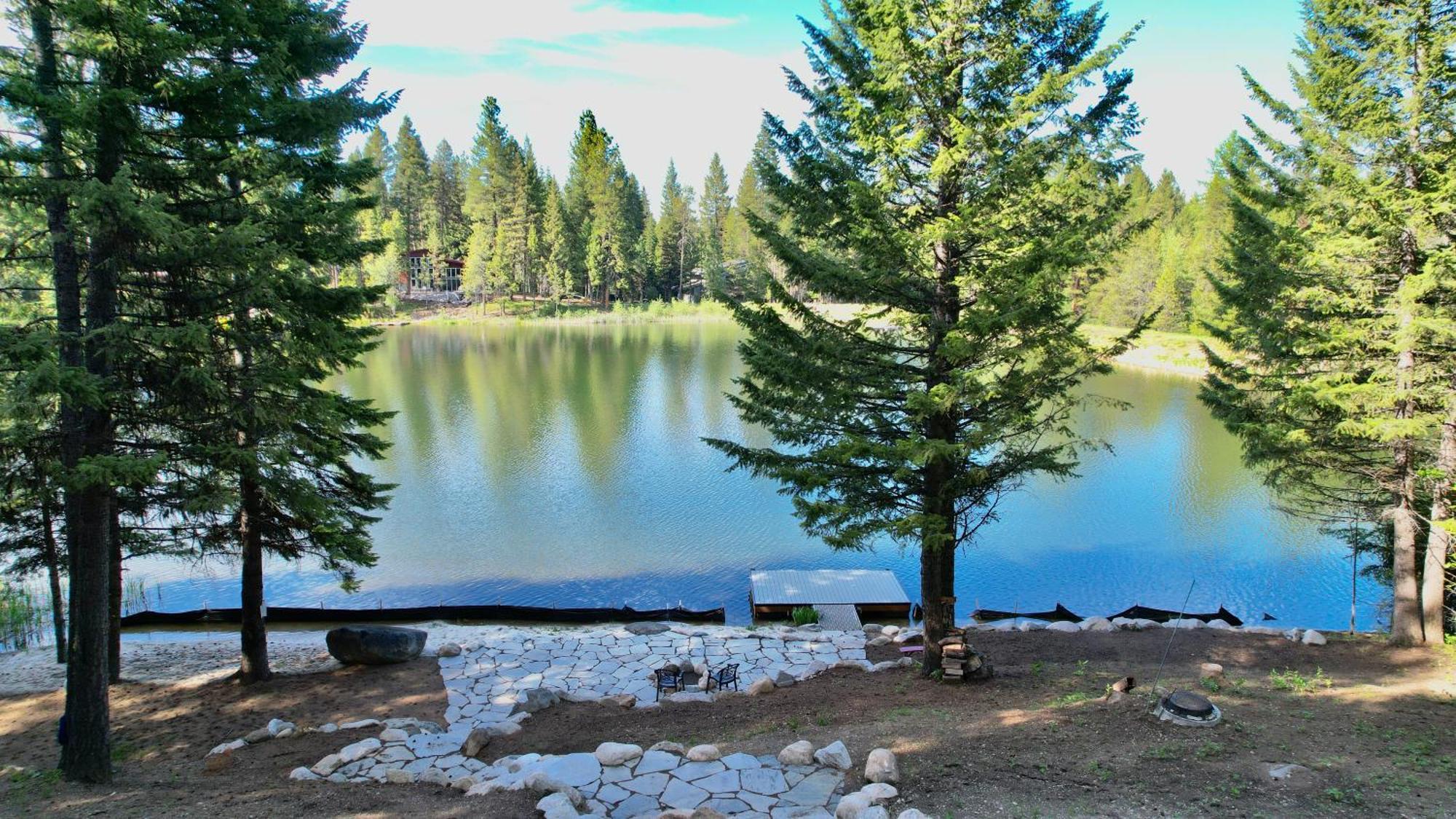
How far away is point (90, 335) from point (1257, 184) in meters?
15.0

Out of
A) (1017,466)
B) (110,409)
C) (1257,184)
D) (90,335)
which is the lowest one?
(1017,466)

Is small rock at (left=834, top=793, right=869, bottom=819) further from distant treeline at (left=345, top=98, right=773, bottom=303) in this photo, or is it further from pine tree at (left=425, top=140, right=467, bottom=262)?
pine tree at (left=425, top=140, right=467, bottom=262)

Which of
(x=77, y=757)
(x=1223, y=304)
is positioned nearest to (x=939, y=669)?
(x=1223, y=304)

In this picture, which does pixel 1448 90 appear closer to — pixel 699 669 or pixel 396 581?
pixel 699 669

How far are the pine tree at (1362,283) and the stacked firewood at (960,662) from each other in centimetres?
566

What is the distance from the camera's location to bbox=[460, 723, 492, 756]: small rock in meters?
7.82

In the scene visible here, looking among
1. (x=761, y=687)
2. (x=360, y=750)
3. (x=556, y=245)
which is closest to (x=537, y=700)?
(x=360, y=750)

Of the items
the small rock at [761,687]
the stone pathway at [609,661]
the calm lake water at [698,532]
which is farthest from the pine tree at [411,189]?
the small rock at [761,687]

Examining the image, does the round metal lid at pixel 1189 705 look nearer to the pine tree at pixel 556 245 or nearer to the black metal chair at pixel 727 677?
the black metal chair at pixel 727 677

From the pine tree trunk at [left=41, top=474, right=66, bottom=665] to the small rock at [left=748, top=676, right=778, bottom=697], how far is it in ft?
25.5

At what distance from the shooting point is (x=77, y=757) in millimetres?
7199

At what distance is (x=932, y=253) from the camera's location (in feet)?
29.1

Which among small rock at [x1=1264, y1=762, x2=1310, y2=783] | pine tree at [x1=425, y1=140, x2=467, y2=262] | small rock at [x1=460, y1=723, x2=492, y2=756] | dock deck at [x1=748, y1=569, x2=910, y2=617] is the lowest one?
dock deck at [x1=748, y1=569, x2=910, y2=617]

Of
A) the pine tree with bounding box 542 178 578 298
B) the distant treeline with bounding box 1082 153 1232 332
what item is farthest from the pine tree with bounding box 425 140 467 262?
the distant treeline with bounding box 1082 153 1232 332
